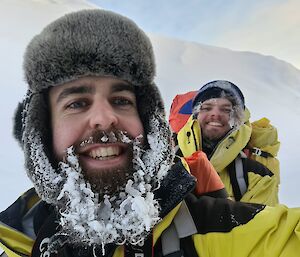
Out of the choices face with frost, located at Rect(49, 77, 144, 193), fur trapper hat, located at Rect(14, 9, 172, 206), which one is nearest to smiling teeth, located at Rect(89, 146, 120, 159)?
face with frost, located at Rect(49, 77, 144, 193)

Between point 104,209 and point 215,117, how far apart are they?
2123 millimetres

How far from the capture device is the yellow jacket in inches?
113

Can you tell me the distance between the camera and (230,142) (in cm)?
Answer: 313

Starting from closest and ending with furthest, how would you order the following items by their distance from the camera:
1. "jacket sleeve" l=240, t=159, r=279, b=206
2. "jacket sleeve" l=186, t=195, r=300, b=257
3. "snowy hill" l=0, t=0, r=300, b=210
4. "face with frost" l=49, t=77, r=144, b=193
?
"jacket sleeve" l=186, t=195, r=300, b=257
"face with frost" l=49, t=77, r=144, b=193
"jacket sleeve" l=240, t=159, r=279, b=206
"snowy hill" l=0, t=0, r=300, b=210

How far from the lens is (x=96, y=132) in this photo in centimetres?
142

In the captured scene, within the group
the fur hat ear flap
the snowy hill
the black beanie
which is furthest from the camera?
the snowy hill

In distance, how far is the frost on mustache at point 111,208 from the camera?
131 cm

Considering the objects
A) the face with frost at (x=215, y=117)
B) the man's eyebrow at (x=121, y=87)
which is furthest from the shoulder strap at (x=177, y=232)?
the face with frost at (x=215, y=117)

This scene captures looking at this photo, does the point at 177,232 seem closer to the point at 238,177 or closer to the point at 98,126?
the point at 98,126

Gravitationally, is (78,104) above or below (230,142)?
above

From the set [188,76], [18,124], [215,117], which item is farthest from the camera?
[188,76]

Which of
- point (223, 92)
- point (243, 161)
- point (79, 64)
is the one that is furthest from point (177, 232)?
point (223, 92)

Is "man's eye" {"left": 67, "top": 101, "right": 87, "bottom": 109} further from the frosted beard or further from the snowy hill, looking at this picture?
the snowy hill

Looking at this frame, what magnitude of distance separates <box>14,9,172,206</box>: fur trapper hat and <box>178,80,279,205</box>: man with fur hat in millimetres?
1457
